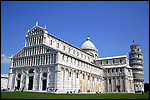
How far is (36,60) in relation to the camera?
47062mm

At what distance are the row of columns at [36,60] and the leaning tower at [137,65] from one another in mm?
43827

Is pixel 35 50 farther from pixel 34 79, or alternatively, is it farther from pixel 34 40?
pixel 34 79

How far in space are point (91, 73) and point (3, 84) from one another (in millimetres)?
41093

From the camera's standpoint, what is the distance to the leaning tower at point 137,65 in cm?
7075

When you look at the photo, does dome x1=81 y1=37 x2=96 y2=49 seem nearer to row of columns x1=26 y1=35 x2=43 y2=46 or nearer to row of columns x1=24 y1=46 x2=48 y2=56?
Answer: row of columns x1=26 y1=35 x2=43 y2=46

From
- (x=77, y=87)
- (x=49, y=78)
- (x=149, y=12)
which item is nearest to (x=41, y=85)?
(x=49, y=78)

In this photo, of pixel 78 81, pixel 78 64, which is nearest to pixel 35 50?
pixel 78 64

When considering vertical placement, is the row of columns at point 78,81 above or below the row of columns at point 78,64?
below

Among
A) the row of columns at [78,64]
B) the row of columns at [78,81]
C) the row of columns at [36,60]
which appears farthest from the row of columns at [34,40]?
the row of columns at [78,81]

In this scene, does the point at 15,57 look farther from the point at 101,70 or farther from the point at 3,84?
the point at 101,70

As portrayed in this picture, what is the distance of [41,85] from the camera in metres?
43.9

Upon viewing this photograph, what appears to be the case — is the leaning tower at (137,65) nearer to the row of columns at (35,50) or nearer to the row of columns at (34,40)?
the row of columns at (35,50)

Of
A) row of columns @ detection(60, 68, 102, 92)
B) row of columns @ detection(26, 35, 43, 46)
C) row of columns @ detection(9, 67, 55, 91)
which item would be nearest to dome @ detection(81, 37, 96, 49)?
row of columns @ detection(60, 68, 102, 92)

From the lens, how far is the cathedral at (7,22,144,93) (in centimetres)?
4291
